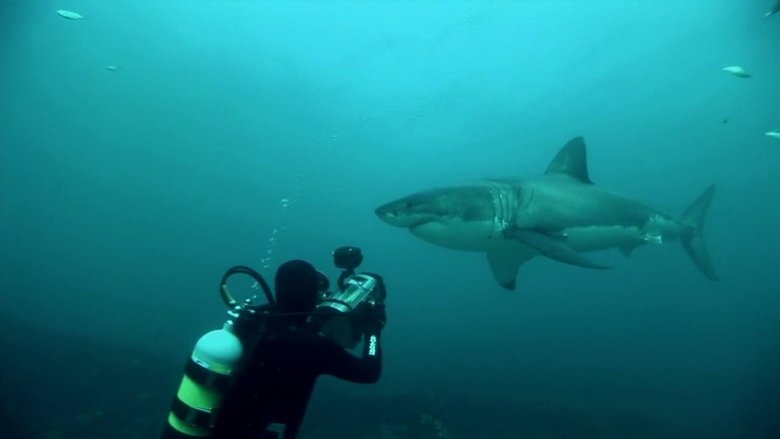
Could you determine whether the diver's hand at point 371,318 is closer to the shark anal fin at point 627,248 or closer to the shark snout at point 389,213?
the shark snout at point 389,213

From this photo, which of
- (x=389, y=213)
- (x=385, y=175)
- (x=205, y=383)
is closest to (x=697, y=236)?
(x=389, y=213)

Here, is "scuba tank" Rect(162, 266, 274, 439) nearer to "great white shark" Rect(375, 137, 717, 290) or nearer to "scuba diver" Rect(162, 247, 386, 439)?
"scuba diver" Rect(162, 247, 386, 439)

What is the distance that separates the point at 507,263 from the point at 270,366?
5.81 m

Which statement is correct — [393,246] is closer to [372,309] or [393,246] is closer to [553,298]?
[553,298]

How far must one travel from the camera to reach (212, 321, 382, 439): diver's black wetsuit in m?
3.04

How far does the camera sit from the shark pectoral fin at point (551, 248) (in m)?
5.36

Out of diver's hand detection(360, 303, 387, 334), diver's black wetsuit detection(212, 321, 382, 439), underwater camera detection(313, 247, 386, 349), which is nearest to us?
diver's black wetsuit detection(212, 321, 382, 439)

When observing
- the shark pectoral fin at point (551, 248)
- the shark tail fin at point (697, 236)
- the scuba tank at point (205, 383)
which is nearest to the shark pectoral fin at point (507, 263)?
the shark pectoral fin at point (551, 248)

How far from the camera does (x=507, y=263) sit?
820 centimetres

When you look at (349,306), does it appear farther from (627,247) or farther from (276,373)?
(627,247)

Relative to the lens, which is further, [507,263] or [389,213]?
[507,263]

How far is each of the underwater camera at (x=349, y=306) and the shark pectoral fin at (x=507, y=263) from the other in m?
4.46

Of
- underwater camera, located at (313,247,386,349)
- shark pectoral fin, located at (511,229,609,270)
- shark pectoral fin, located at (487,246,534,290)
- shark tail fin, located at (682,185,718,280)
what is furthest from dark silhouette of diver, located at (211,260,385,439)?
shark tail fin, located at (682,185,718,280)

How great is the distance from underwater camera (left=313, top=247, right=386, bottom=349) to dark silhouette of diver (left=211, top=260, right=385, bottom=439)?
0.15m
